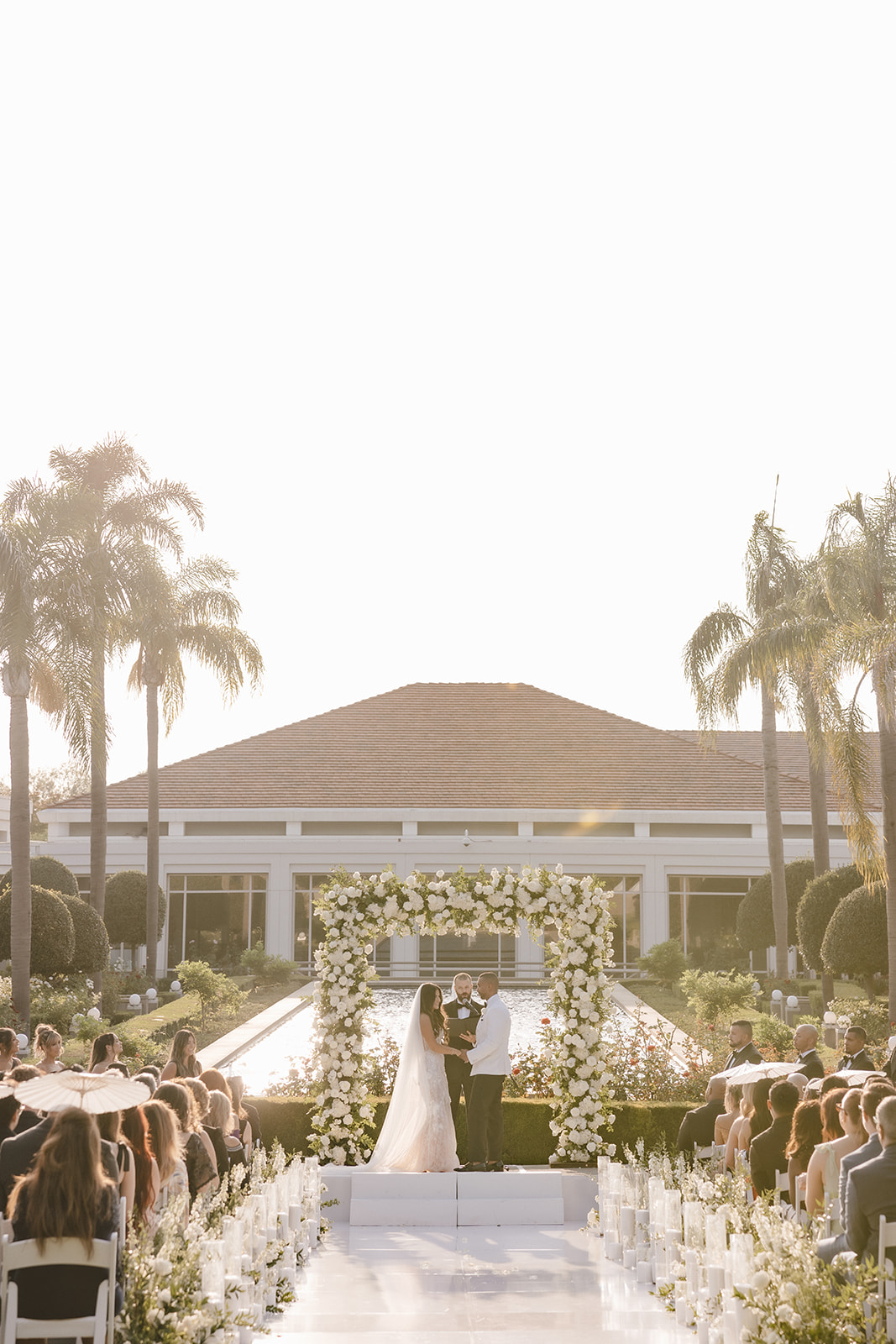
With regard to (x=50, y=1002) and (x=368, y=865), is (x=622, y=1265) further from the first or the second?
(x=368, y=865)

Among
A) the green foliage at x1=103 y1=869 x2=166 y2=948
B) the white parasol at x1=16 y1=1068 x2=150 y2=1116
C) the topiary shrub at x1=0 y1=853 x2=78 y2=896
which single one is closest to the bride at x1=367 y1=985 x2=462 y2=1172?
the white parasol at x1=16 y1=1068 x2=150 y2=1116

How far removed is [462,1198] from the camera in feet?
40.2

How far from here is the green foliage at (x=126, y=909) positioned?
3212cm

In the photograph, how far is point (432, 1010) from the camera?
1296cm

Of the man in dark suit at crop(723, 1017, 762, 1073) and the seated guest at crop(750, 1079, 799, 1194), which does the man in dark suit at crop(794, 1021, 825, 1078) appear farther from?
the seated guest at crop(750, 1079, 799, 1194)

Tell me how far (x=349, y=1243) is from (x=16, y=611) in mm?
12427

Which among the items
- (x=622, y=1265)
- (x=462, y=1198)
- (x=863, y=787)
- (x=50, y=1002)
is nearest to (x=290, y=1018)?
(x=50, y=1002)

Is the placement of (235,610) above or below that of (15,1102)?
above

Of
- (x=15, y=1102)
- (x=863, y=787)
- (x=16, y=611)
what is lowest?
(x=15, y=1102)

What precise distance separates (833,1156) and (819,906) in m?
18.8

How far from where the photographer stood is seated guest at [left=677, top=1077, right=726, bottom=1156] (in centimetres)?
1178

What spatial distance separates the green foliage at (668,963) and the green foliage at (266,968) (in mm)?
9464

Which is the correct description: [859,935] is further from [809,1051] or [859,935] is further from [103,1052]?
[103,1052]

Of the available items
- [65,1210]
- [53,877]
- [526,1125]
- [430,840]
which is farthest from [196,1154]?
[430,840]
